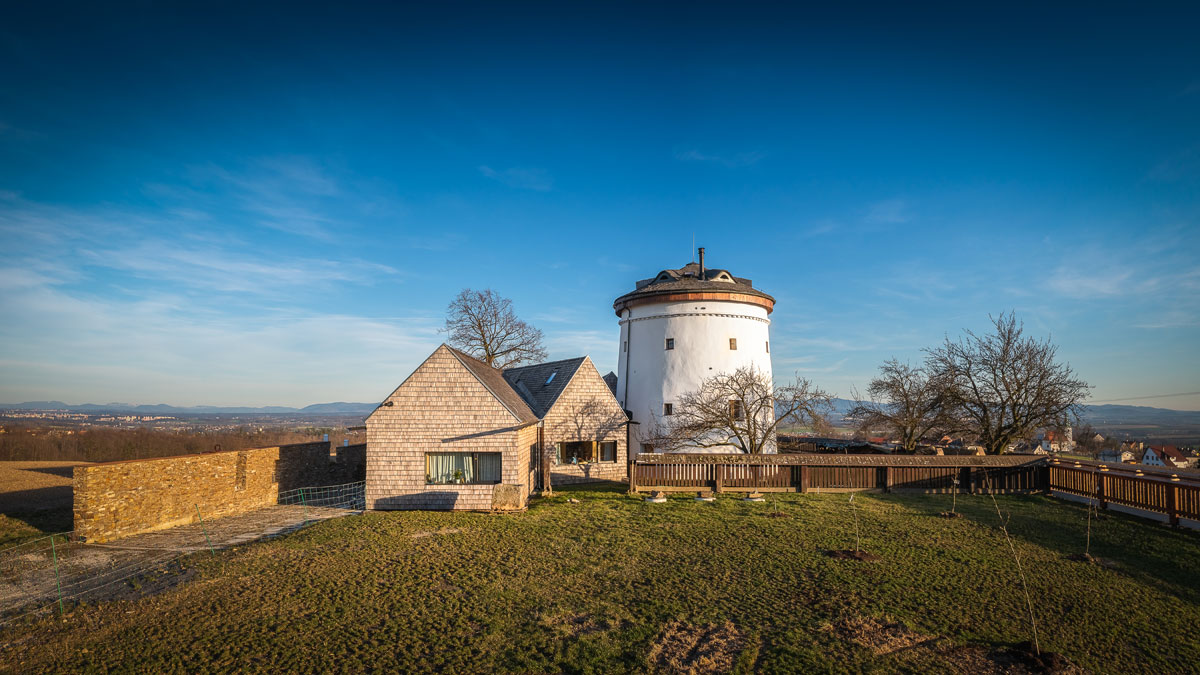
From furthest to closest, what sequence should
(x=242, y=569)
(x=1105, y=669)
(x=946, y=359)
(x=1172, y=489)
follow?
1. (x=946, y=359)
2. (x=1172, y=489)
3. (x=242, y=569)
4. (x=1105, y=669)

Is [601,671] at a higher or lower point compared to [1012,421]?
lower

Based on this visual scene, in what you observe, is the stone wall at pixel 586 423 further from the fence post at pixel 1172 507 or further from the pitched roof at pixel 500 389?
the fence post at pixel 1172 507

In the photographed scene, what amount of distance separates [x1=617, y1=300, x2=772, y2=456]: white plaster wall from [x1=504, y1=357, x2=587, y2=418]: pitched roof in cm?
493

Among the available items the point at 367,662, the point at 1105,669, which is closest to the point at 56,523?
the point at 367,662

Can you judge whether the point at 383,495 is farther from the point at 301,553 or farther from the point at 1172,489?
the point at 1172,489

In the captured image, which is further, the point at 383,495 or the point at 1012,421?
the point at 1012,421

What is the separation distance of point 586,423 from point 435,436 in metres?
7.83

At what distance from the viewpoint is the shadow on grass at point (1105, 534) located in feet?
34.3

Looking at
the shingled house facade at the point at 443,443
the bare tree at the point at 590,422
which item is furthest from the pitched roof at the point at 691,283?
the shingled house facade at the point at 443,443

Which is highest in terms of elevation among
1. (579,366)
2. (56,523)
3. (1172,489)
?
(579,366)

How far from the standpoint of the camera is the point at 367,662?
23.3 feet

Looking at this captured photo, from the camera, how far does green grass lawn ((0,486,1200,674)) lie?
7.20 m

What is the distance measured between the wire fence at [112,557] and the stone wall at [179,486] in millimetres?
407

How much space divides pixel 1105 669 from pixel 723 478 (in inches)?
542
